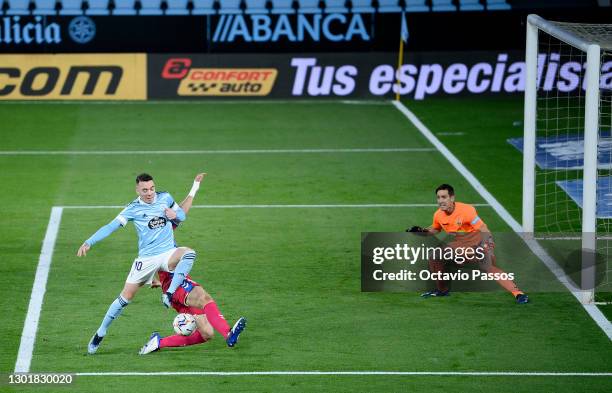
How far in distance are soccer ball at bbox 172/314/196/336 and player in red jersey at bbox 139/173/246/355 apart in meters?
0.05

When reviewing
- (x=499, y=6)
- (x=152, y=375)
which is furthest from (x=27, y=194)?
(x=499, y=6)

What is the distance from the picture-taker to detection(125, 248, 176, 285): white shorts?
1191 centimetres

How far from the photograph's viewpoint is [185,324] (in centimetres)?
1205

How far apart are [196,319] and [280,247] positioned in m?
4.39

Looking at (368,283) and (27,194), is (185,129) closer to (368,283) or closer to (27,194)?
(27,194)

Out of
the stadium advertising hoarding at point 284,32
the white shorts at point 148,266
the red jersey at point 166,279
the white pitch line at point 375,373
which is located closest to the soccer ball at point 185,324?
the red jersey at point 166,279

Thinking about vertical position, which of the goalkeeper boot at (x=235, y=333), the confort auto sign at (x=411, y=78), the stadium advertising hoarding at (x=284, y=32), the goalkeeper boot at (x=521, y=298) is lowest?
the goalkeeper boot at (x=235, y=333)

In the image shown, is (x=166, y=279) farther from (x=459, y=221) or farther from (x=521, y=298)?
(x=521, y=298)

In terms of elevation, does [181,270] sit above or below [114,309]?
above

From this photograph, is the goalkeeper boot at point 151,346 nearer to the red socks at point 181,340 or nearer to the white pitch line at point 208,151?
the red socks at point 181,340

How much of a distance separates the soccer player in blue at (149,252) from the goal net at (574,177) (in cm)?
469

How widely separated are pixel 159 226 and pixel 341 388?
2480 millimetres

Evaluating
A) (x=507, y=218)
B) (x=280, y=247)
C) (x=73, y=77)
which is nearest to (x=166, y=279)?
(x=280, y=247)

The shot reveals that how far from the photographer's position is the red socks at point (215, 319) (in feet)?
39.7
